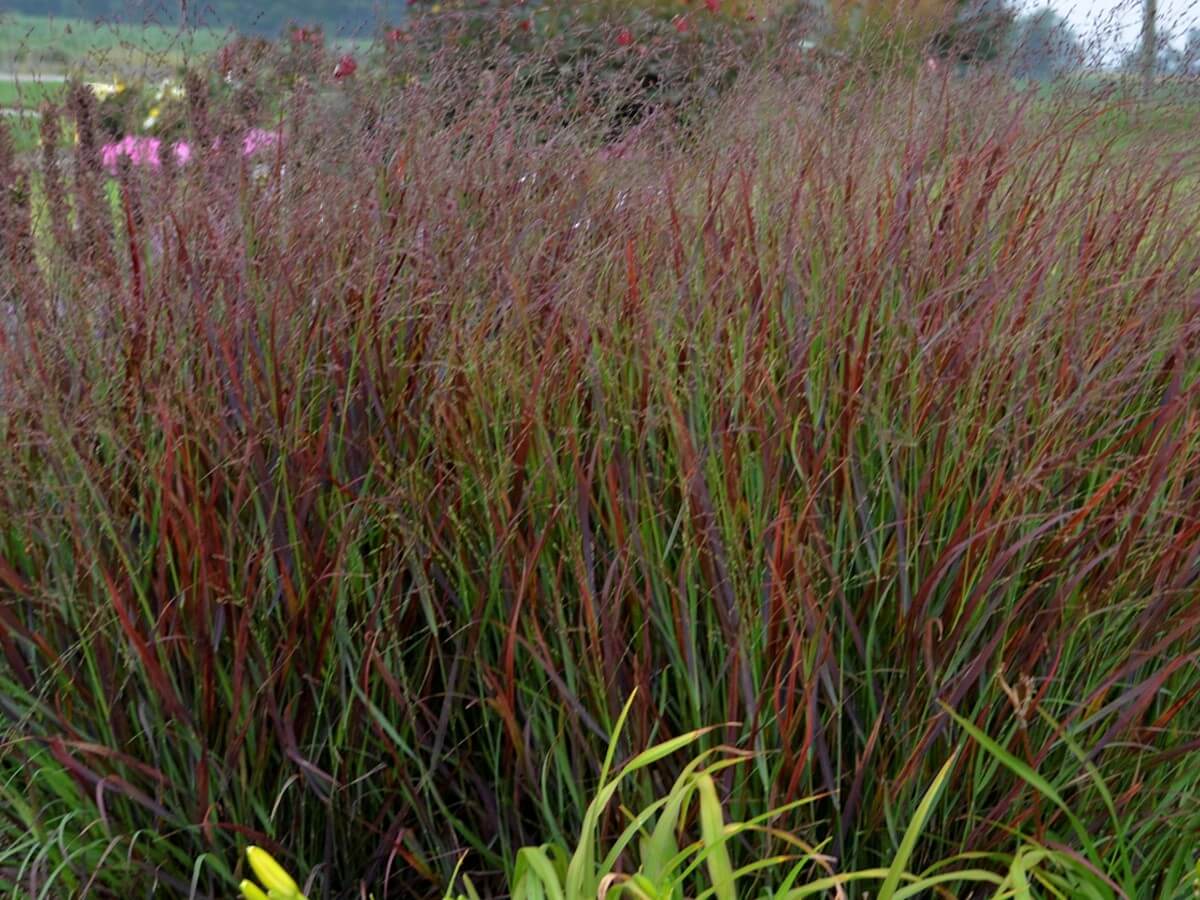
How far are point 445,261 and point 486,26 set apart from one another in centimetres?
474

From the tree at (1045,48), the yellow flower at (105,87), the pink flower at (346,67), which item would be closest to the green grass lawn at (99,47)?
the yellow flower at (105,87)

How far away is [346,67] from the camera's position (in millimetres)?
3924

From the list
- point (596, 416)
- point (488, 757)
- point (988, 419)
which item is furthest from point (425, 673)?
point (988, 419)

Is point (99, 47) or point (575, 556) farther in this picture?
point (99, 47)

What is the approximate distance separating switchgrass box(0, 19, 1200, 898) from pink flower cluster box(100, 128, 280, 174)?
391 millimetres

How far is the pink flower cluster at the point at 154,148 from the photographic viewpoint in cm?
265

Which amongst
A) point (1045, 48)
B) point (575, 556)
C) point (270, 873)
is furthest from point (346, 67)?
point (270, 873)

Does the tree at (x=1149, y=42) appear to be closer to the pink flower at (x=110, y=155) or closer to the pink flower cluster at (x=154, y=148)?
the pink flower cluster at (x=154, y=148)

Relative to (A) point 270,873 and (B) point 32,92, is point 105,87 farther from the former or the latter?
(A) point 270,873

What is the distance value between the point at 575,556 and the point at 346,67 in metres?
2.54

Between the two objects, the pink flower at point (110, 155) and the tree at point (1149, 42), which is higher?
the tree at point (1149, 42)

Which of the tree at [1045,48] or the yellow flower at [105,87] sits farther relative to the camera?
the tree at [1045,48]

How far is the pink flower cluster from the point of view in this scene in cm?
265

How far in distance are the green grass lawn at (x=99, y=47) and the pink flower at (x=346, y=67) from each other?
1.72ft
